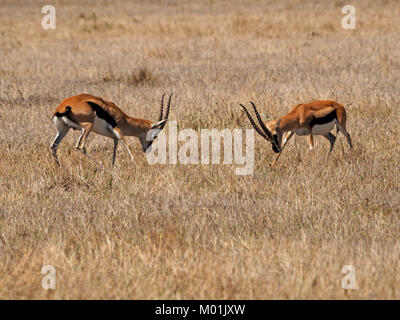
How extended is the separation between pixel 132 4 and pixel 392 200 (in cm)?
3708

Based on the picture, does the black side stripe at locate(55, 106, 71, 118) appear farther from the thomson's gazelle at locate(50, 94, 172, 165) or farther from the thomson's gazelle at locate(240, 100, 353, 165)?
the thomson's gazelle at locate(240, 100, 353, 165)

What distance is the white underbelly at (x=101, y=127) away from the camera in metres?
7.57

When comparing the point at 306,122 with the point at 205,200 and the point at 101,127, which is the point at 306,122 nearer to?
the point at 205,200

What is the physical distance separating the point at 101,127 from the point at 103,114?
0.59 ft

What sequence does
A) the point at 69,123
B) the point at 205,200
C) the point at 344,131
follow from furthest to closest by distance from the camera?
the point at 344,131 → the point at 69,123 → the point at 205,200

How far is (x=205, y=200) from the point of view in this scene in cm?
614

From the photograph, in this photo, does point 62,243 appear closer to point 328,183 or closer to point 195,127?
point 328,183

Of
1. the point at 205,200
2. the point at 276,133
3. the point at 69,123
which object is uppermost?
the point at 69,123

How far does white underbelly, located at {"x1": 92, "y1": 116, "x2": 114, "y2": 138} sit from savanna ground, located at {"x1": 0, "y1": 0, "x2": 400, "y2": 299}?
0.46 m

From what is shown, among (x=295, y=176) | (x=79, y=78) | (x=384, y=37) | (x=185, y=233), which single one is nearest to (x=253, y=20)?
(x=384, y=37)

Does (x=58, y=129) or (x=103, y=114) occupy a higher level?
(x=103, y=114)

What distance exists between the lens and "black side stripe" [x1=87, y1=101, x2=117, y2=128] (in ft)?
24.6

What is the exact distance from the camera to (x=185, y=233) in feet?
17.4

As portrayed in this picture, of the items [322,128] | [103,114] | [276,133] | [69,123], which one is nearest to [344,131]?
[322,128]
